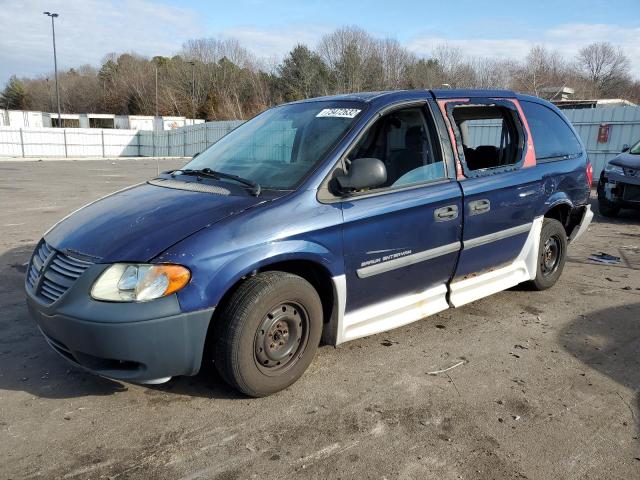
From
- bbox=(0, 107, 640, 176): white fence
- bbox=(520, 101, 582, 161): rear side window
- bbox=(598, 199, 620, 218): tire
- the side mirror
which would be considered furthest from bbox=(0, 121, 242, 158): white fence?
the side mirror

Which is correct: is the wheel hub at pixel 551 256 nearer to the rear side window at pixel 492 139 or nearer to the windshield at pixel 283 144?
the rear side window at pixel 492 139

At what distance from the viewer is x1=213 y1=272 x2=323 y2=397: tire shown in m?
2.84

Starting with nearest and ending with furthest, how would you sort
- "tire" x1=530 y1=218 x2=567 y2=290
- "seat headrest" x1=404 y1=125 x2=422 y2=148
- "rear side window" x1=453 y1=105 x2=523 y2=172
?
"seat headrest" x1=404 y1=125 x2=422 y2=148, "rear side window" x1=453 y1=105 x2=523 y2=172, "tire" x1=530 y1=218 x2=567 y2=290

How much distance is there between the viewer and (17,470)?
2.41m

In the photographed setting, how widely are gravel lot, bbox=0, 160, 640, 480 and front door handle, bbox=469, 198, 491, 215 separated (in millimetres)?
979

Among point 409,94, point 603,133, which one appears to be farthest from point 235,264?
point 603,133

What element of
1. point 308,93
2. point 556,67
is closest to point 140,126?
point 308,93

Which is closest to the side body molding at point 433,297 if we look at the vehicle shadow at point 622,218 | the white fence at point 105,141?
the vehicle shadow at point 622,218

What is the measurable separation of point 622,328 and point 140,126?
188 feet

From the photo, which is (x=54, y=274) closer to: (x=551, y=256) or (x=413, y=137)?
(x=413, y=137)

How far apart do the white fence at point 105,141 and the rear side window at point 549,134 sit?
1221 inches

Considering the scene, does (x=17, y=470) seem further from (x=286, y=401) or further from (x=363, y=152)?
(x=363, y=152)

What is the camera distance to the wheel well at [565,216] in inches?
201

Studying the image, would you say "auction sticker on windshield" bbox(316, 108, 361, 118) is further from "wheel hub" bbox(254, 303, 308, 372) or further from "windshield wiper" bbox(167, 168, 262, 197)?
"wheel hub" bbox(254, 303, 308, 372)
